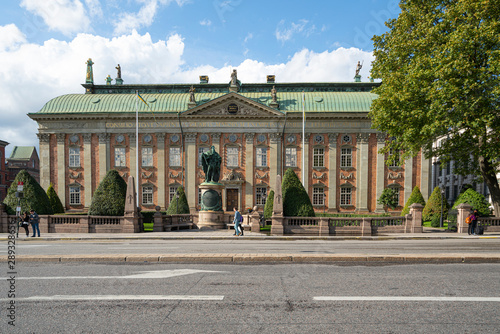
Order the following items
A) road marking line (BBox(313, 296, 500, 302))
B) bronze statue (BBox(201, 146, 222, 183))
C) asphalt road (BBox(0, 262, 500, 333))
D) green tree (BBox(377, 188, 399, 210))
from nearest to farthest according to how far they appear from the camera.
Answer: asphalt road (BBox(0, 262, 500, 333)) → road marking line (BBox(313, 296, 500, 302)) → bronze statue (BBox(201, 146, 222, 183)) → green tree (BBox(377, 188, 399, 210))

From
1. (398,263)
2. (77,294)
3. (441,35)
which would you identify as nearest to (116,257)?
(77,294)

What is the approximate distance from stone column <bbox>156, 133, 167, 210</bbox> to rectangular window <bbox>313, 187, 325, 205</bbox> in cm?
2143

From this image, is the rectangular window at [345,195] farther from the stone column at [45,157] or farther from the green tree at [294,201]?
the stone column at [45,157]

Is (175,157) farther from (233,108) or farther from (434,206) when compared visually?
(434,206)

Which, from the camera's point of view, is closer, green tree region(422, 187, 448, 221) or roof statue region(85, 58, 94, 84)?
green tree region(422, 187, 448, 221)

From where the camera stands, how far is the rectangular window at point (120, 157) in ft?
150

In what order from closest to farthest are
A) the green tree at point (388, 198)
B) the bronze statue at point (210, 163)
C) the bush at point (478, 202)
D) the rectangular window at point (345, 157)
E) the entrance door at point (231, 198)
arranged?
the bush at point (478, 202)
the bronze statue at point (210, 163)
the green tree at point (388, 198)
the entrance door at point (231, 198)
the rectangular window at point (345, 157)

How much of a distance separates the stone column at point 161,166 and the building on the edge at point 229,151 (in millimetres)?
140

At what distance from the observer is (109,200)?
945 inches

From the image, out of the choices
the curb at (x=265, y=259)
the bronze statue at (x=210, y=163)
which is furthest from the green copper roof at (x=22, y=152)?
the curb at (x=265, y=259)

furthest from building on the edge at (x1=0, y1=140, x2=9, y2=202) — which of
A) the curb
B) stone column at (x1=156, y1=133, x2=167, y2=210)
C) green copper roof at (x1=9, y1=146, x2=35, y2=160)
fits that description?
the curb

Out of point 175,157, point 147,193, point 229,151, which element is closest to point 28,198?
point 147,193

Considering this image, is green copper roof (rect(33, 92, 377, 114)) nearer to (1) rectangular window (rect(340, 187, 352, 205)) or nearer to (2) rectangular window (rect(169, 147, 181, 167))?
(2) rectangular window (rect(169, 147, 181, 167))

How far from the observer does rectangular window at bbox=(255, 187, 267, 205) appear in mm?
44969
